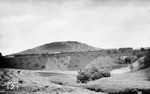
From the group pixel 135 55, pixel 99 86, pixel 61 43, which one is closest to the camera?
pixel 99 86

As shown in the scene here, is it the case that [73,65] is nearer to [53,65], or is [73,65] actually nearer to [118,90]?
[53,65]

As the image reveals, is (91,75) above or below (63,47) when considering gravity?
below

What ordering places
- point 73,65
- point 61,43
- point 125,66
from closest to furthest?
point 125,66
point 73,65
point 61,43

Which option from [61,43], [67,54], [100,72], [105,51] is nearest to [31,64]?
[67,54]

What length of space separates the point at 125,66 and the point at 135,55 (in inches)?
332

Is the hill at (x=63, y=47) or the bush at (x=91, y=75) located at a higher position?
the hill at (x=63, y=47)

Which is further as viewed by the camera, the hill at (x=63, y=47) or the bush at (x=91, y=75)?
the hill at (x=63, y=47)

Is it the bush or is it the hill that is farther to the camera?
the hill

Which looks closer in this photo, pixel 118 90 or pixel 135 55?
pixel 118 90

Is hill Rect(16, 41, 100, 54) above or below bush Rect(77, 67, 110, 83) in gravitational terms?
above

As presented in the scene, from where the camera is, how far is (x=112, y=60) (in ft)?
262

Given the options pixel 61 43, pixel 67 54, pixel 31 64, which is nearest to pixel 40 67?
pixel 31 64

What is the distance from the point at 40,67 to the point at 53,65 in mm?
4388

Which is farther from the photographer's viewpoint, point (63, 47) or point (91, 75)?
point (63, 47)
